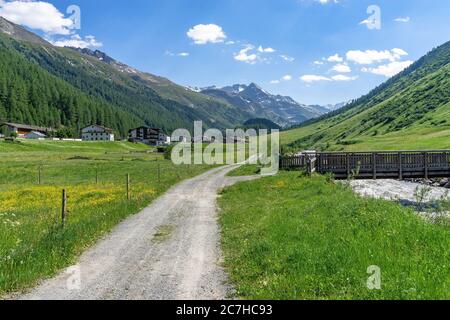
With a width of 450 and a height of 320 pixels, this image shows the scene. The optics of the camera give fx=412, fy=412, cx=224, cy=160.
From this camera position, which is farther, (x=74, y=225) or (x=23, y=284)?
(x=74, y=225)

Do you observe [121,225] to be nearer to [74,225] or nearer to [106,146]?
[74,225]

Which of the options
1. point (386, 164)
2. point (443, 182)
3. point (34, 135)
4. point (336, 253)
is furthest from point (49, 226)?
point (34, 135)

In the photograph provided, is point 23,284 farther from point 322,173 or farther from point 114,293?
point 322,173

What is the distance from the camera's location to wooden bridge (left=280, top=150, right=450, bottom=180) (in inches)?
1576

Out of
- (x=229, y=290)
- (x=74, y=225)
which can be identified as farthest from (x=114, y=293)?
(x=74, y=225)

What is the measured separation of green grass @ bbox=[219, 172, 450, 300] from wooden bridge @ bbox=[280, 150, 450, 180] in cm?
2184

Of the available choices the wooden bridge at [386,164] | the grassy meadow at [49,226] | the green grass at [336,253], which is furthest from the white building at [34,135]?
the green grass at [336,253]

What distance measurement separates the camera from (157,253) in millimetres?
14219

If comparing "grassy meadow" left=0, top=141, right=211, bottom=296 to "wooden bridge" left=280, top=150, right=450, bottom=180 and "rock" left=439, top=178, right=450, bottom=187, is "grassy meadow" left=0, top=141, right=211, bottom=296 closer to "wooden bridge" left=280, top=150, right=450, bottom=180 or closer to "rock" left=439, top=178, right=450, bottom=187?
"wooden bridge" left=280, top=150, right=450, bottom=180

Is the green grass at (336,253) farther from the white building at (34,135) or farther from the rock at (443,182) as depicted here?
the white building at (34,135)

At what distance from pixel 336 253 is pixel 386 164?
3175cm
